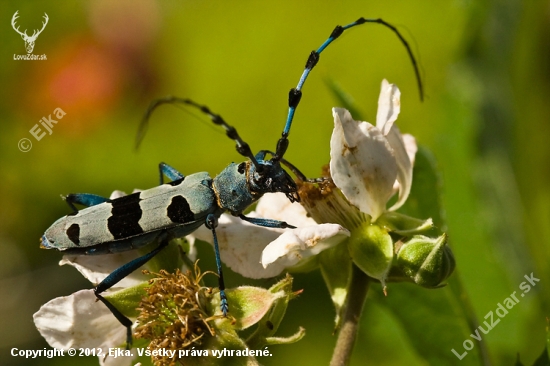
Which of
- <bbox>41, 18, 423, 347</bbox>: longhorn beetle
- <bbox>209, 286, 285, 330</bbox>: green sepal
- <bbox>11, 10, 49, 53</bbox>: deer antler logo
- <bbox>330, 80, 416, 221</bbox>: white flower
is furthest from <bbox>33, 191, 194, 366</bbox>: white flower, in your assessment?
<bbox>11, 10, 49, 53</bbox>: deer antler logo

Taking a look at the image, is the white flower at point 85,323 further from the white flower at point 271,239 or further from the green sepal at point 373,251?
the green sepal at point 373,251

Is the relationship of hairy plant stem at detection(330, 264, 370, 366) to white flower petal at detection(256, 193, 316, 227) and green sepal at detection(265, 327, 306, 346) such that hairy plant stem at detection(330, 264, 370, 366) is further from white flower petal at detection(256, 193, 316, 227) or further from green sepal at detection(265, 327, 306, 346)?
white flower petal at detection(256, 193, 316, 227)

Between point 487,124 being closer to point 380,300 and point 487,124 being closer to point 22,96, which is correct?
point 380,300

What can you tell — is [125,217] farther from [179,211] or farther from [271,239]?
[271,239]

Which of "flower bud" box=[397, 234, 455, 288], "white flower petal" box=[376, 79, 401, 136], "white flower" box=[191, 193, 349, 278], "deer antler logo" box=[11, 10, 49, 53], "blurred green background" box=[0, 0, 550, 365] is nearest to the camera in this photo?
"flower bud" box=[397, 234, 455, 288]

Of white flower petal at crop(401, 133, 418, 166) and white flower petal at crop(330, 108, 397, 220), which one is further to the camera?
white flower petal at crop(401, 133, 418, 166)

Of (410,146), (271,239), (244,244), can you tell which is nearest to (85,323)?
(244,244)

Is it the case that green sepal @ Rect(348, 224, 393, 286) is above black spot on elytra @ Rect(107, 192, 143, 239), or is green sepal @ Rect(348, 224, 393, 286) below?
below

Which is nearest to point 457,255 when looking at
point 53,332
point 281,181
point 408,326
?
point 408,326

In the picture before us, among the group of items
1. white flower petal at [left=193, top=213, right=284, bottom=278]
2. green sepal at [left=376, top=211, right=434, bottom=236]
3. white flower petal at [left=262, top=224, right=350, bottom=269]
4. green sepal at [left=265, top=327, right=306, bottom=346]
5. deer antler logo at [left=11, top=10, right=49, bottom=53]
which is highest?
deer antler logo at [left=11, top=10, right=49, bottom=53]
